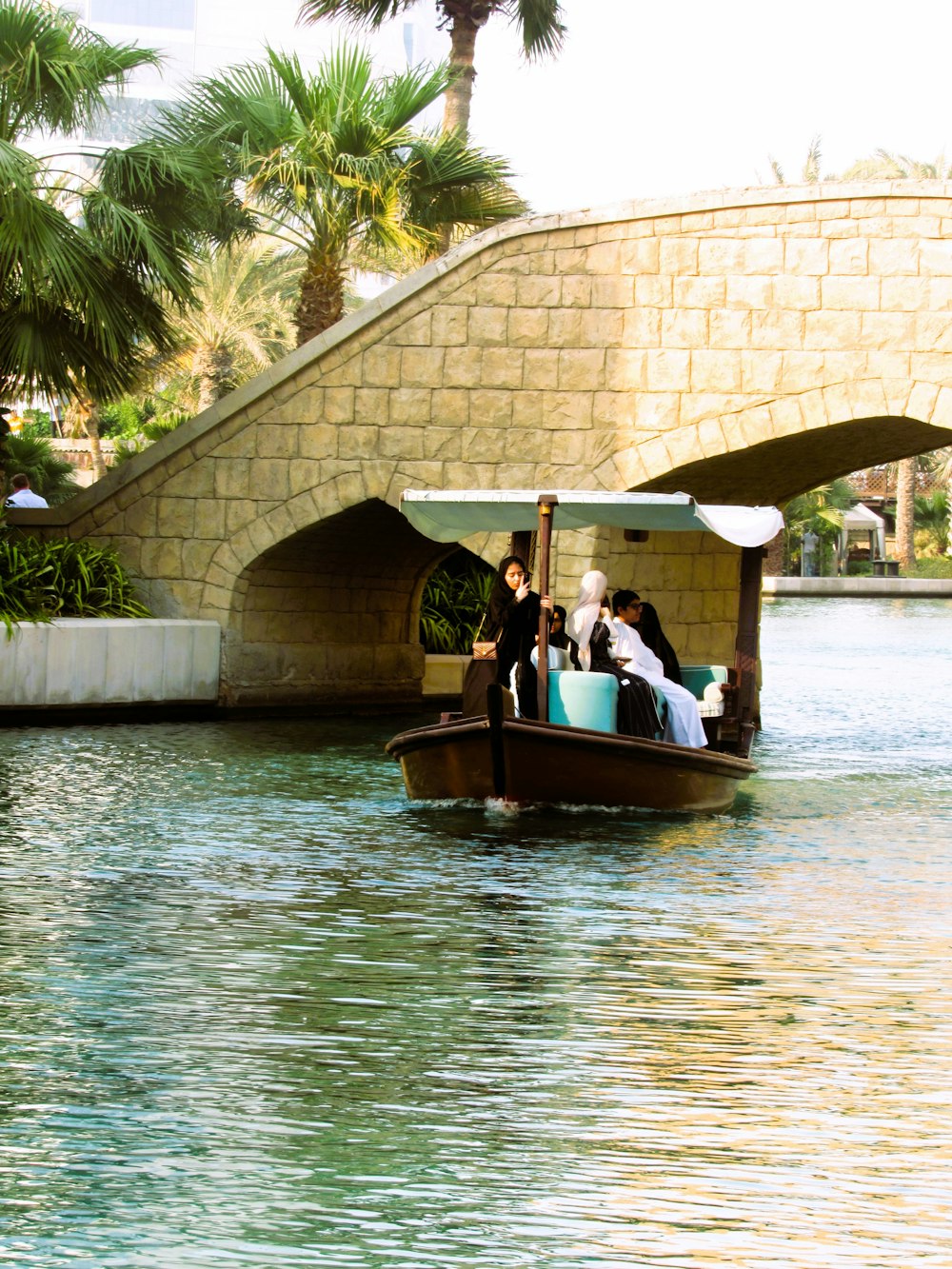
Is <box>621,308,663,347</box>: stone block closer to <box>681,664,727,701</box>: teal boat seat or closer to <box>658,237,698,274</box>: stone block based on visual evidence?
<box>658,237,698,274</box>: stone block

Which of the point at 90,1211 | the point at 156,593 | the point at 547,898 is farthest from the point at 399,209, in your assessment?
the point at 90,1211

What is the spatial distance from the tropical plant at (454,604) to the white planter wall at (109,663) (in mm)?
5106

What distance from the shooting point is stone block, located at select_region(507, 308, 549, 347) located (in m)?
17.4

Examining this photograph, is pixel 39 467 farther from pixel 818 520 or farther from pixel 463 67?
pixel 818 520

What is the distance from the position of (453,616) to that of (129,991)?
1747cm

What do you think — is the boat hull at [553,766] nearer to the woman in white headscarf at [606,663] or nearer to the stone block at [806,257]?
the woman in white headscarf at [606,663]

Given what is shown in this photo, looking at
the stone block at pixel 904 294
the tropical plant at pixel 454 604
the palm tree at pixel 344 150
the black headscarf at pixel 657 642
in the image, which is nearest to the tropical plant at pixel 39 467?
the tropical plant at pixel 454 604

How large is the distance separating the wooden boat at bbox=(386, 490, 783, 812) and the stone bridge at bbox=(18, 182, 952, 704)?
3.45 meters

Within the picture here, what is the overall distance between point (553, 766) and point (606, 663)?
0.98m

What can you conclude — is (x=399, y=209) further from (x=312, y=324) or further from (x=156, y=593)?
(x=156, y=593)

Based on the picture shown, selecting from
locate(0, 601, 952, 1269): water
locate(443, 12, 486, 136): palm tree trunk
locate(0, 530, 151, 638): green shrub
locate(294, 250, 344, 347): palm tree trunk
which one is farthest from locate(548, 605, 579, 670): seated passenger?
locate(443, 12, 486, 136): palm tree trunk

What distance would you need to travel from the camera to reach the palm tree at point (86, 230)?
17.4 meters

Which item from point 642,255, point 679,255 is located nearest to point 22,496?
point 642,255

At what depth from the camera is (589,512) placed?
521 inches
